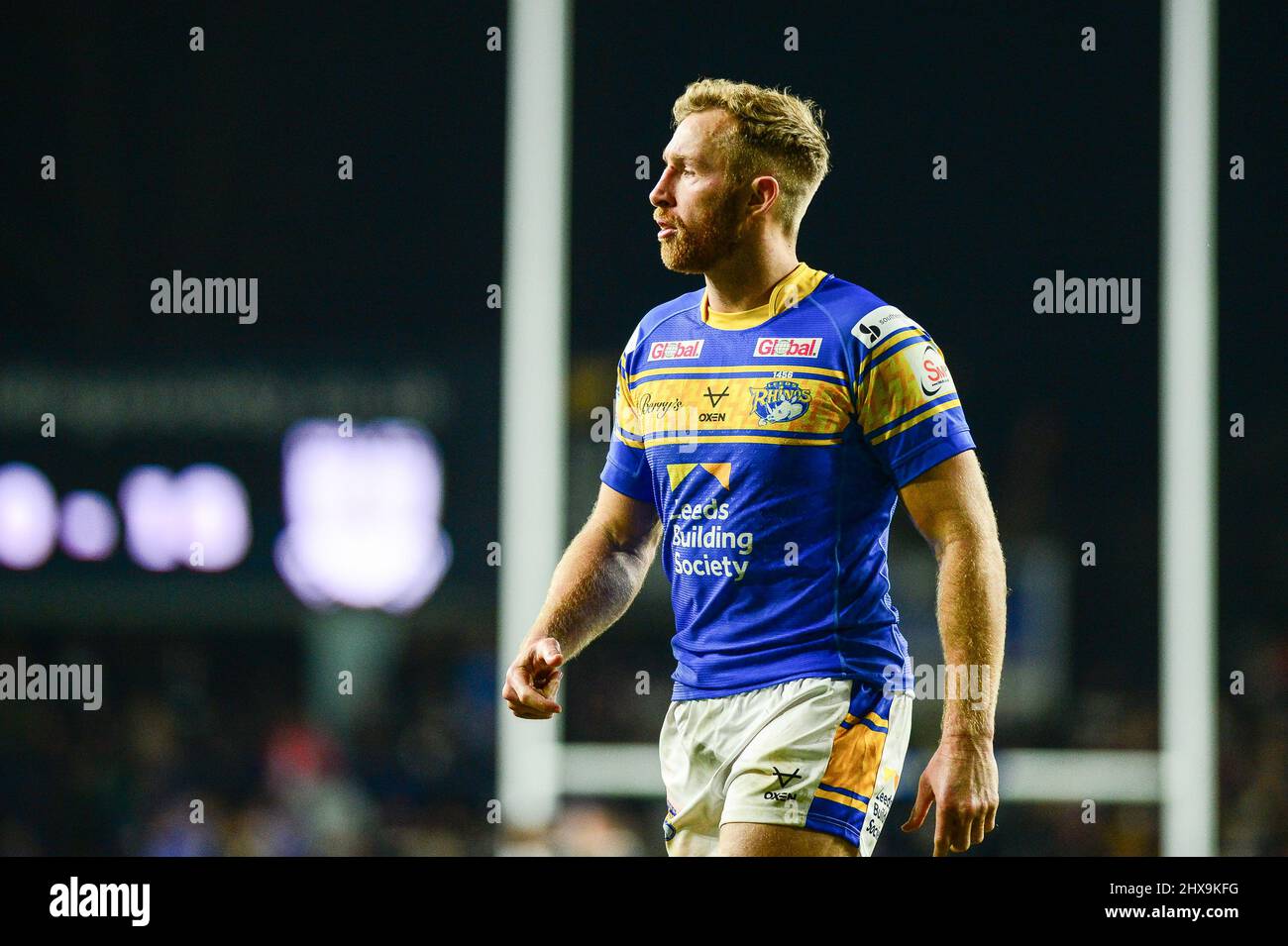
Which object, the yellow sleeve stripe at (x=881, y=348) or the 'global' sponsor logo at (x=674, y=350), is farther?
the 'global' sponsor logo at (x=674, y=350)

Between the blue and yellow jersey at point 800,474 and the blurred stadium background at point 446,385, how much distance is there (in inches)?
117

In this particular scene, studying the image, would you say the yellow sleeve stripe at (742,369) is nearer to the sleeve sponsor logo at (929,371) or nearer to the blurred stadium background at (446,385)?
the sleeve sponsor logo at (929,371)

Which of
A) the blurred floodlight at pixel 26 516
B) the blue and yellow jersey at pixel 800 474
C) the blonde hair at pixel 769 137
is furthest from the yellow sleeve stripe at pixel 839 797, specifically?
the blurred floodlight at pixel 26 516

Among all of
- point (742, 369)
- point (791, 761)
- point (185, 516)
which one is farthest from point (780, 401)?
point (185, 516)

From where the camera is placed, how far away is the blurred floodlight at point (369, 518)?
8102mm

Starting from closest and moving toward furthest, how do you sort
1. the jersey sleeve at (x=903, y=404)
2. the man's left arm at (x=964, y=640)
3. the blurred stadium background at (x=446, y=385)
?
1. the man's left arm at (x=964, y=640)
2. the jersey sleeve at (x=903, y=404)
3. the blurred stadium background at (x=446, y=385)

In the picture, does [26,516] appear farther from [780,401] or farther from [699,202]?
[780,401]

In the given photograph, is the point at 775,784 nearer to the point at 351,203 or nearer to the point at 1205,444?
the point at 1205,444

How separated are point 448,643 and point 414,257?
2.34 m

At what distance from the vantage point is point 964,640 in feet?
9.34

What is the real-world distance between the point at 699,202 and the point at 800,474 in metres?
0.61

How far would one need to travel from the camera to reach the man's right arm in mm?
3252

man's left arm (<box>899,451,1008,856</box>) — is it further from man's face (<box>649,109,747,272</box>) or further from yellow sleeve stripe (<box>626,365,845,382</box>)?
man's face (<box>649,109,747,272</box>)
